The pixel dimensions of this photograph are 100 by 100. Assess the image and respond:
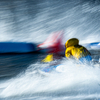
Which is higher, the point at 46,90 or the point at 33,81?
the point at 33,81

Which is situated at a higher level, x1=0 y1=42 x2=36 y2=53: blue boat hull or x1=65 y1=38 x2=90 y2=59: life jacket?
x1=0 y1=42 x2=36 y2=53: blue boat hull

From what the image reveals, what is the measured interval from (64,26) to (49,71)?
540 centimetres

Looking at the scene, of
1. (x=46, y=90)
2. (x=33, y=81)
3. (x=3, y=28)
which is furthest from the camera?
(x=3, y=28)

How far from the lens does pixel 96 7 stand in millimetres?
6855

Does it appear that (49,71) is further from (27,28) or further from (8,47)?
(27,28)

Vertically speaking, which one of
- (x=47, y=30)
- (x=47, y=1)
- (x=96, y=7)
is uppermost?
(x=47, y=1)

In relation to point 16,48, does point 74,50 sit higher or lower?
lower

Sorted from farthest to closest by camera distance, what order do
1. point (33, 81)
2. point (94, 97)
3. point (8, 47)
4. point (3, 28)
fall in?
1. point (3, 28)
2. point (8, 47)
3. point (33, 81)
4. point (94, 97)

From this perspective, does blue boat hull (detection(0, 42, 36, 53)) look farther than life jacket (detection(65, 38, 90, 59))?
Yes

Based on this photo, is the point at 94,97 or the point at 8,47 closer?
the point at 94,97

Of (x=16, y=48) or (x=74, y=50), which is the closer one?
(x=74, y=50)

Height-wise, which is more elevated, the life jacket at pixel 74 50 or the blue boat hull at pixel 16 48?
the blue boat hull at pixel 16 48

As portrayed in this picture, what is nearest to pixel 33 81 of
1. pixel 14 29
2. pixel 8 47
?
pixel 8 47

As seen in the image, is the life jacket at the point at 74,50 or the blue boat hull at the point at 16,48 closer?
the life jacket at the point at 74,50
